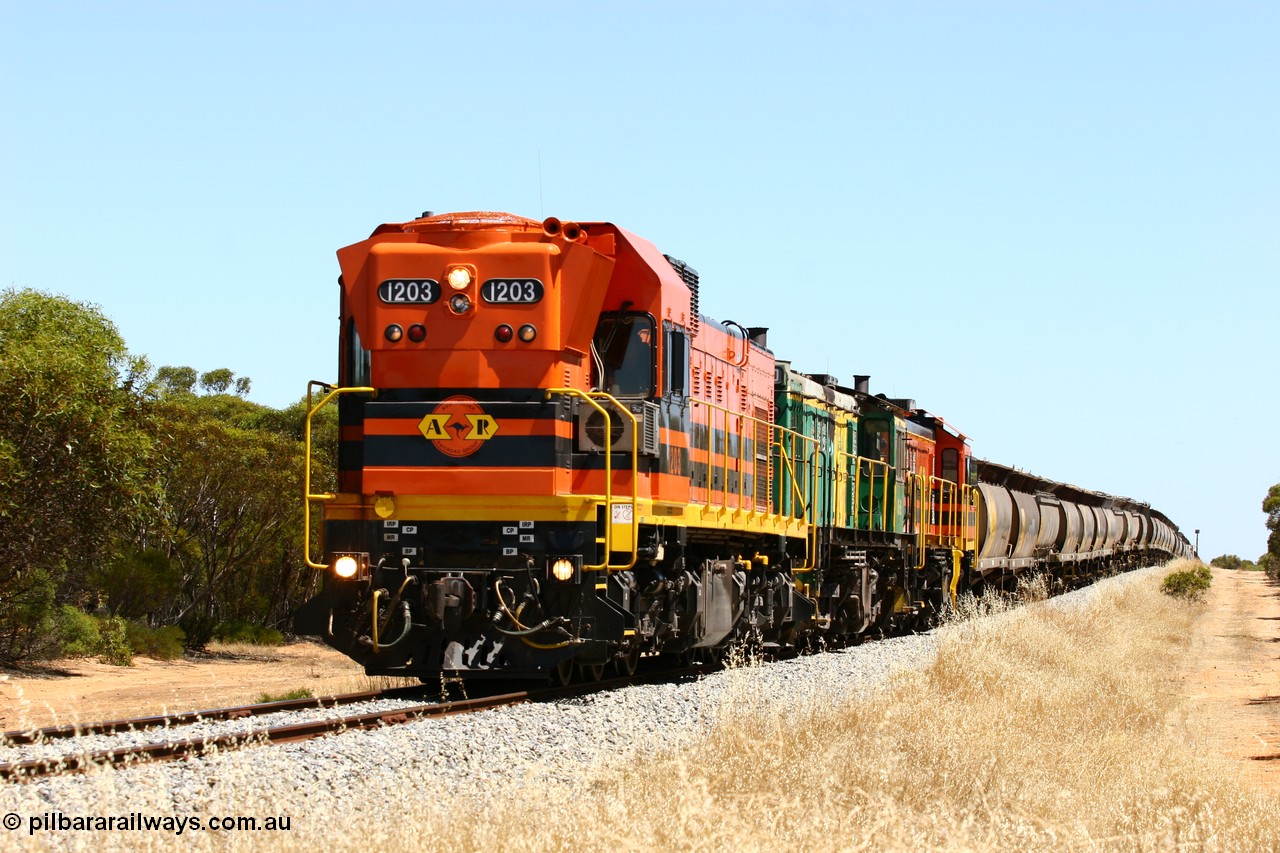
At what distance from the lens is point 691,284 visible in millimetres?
15664

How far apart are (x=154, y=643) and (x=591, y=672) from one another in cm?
2459

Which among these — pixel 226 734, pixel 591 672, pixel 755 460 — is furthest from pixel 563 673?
pixel 226 734

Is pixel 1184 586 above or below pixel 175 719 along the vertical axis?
below

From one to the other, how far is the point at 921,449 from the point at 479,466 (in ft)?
55.3

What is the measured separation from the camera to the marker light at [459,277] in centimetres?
1295

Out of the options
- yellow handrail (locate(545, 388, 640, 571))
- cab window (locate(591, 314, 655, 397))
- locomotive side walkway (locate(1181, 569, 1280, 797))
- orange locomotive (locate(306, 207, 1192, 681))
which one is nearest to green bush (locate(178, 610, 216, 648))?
locomotive side walkway (locate(1181, 569, 1280, 797))

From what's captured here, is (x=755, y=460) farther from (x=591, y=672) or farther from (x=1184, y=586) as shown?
(x=1184, y=586)

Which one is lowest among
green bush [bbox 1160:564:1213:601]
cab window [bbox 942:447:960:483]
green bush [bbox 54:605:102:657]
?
green bush [bbox 54:605:102:657]

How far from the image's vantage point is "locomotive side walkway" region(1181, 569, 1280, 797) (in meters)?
16.2

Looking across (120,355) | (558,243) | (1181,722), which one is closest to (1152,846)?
(558,243)

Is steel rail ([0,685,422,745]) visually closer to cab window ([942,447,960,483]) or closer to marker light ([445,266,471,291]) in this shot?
marker light ([445,266,471,291])

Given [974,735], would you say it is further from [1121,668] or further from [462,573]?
[1121,668]

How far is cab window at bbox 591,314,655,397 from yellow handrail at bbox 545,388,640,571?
61 cm

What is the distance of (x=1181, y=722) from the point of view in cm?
1725
